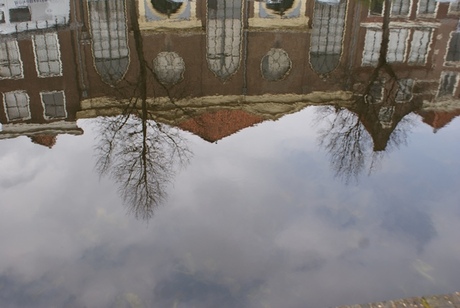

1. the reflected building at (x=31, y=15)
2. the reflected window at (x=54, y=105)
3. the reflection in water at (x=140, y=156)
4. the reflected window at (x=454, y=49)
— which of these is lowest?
the reflection in water at (x=140, y=156)

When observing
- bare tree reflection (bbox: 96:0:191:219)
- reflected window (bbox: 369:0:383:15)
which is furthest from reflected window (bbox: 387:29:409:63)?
bare tree reflection (bbox: 96:0:191:219)

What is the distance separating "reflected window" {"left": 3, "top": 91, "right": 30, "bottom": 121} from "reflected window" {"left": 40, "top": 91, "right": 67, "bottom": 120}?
494 mm

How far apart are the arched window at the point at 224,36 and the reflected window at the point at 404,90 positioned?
570cm

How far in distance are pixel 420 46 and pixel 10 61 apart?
1568 cm

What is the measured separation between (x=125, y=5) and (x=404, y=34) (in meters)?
12.4

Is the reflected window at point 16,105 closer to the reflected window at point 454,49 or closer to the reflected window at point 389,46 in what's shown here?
the reflected window at point 389,46

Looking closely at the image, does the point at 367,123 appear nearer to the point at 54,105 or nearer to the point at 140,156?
the point at 140,156

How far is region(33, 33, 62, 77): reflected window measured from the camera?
15.9 metres

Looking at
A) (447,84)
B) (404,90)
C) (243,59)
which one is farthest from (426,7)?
(243,59)

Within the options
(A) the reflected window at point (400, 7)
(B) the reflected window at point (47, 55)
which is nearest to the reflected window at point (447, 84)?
(A) the reflected window at point (400, 7)

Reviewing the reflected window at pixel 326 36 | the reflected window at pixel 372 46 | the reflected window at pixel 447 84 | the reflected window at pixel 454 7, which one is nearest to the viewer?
the reflected window at pixel 447 84

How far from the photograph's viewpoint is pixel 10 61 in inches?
614

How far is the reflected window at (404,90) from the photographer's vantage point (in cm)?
1418

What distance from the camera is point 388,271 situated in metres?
8.00
